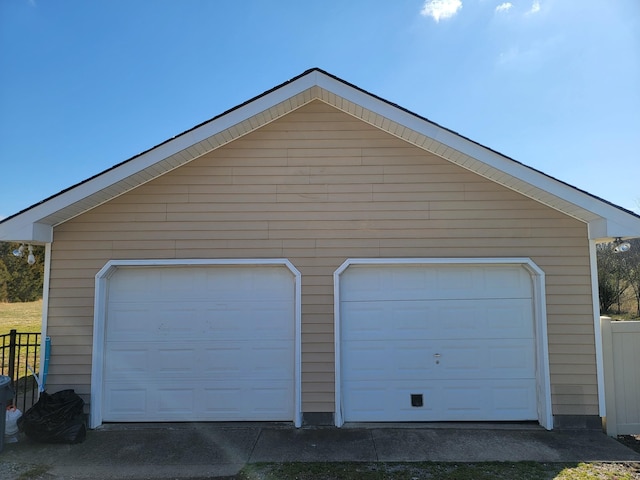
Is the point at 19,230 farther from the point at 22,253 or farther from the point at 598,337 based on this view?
the point at 598,337

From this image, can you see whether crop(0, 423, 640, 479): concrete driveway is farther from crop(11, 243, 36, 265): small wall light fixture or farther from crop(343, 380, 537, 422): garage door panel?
crop(11, 243, 36, 265): small wall light fixture

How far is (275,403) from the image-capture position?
5.47m

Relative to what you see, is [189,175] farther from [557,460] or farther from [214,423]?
[557,460]

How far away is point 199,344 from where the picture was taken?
5.57 metres

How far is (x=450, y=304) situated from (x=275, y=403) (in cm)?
312

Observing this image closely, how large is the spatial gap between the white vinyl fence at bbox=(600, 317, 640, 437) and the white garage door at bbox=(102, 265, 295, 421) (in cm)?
473

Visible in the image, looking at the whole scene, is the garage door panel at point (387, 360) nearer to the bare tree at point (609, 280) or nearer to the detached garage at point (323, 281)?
the detached garage at point (323, 281)

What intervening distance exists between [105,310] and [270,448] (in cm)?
329

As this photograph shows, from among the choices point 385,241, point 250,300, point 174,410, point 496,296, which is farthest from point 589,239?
point 174,410

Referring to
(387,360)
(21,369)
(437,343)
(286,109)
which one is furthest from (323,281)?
(21,369)

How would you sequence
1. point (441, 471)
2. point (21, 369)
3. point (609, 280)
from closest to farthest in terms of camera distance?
point (441, 471) → point (21, 369) → point (609, 280)

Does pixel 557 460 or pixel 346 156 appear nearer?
pixel 557 460

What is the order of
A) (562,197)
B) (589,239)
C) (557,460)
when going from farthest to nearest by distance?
(589,239) → (562,197) → (557,460)

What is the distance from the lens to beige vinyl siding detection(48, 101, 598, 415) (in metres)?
5.50
